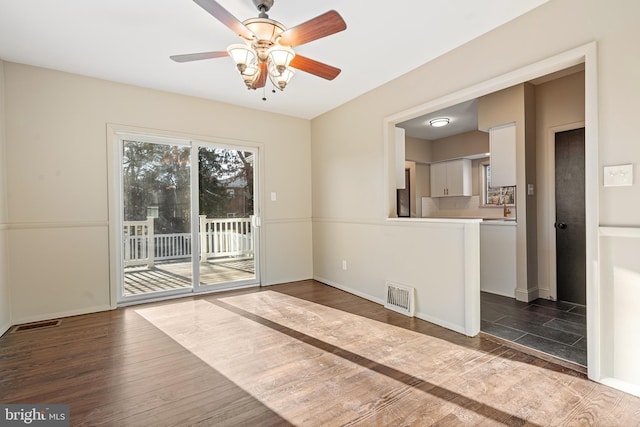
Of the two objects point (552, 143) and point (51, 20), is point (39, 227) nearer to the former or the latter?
point (51, 20)

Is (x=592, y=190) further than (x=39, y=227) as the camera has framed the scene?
No

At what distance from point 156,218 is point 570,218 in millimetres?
5124

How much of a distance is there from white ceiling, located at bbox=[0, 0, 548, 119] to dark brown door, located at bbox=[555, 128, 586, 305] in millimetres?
2093

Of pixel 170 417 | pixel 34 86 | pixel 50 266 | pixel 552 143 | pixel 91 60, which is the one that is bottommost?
pixel 170 417

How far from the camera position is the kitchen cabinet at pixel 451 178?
6.19 m

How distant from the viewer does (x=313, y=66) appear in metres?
2.44

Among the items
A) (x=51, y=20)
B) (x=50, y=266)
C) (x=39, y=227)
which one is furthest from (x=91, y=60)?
(x=50, y=266)

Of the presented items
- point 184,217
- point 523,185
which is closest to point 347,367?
point 184,217

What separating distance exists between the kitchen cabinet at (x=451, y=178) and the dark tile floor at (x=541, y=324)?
282cm

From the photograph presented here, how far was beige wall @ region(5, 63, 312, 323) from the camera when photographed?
10.4 feet

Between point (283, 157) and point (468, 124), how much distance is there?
3.33m

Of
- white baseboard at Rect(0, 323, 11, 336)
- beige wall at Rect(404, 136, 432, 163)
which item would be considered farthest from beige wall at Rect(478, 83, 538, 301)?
white baseboard at Rect(0, 323, 11, 336)

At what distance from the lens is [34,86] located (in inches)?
127

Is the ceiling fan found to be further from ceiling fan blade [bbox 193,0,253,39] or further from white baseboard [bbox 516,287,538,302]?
white baseboard [bbox 516,287,538,302]
